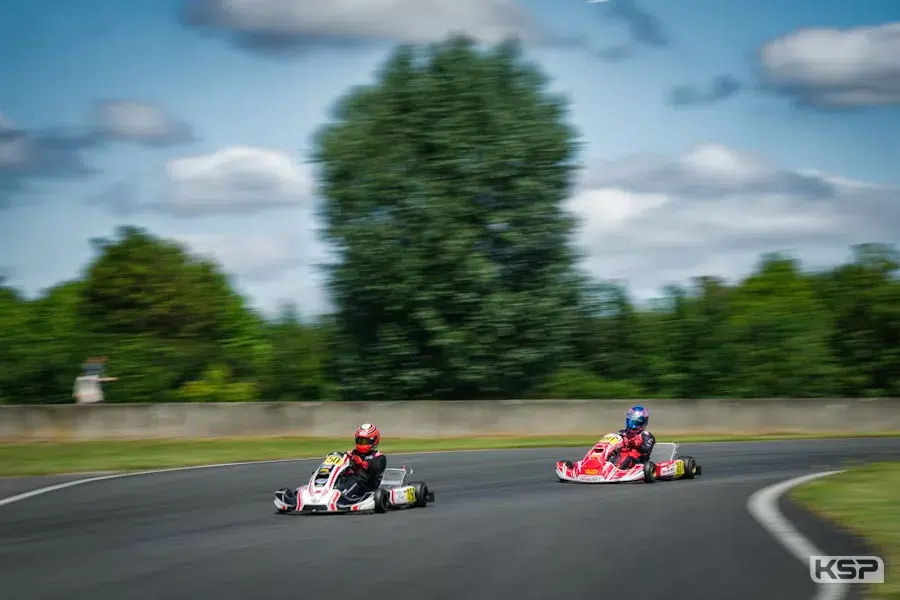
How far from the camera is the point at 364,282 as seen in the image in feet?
104

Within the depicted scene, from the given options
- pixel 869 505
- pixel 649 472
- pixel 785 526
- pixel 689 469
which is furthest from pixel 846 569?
pixel 689 469

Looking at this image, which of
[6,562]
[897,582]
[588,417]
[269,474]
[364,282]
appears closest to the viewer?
[897,582]

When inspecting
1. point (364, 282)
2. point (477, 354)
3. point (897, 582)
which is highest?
point (364, 282)

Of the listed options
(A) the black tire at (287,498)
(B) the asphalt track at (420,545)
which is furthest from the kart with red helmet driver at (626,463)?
(A) the black tire at (287,498)

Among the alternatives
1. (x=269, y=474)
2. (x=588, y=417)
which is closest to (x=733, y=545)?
(x=269, y=474)

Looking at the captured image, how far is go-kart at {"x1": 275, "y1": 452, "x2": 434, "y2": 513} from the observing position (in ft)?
44.3

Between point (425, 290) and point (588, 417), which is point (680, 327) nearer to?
point (588, 417)

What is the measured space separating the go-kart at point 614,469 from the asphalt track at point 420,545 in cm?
37

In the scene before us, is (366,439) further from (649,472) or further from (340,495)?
(649,472)

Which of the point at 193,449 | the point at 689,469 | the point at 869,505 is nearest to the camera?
the point at 869,505

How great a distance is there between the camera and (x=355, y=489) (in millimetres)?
13883

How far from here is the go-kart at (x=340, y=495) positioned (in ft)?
44.3

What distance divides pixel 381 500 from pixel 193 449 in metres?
13.2

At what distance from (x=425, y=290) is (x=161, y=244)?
39.1 metres
